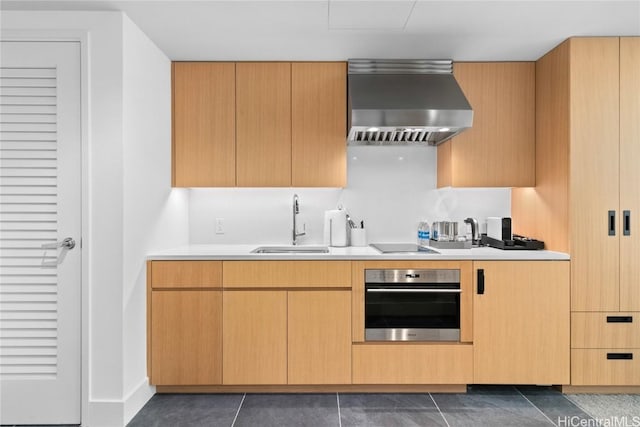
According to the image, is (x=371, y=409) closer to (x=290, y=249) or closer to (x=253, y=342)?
(x=253, y=342)

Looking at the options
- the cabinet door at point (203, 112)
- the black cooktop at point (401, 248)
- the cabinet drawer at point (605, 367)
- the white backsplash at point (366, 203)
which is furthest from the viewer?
the white backsplash at point (366, 203)

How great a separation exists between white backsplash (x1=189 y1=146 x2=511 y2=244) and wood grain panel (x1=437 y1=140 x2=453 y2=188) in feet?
0.20

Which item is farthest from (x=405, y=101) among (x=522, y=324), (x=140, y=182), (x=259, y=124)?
(x=140, y=182)

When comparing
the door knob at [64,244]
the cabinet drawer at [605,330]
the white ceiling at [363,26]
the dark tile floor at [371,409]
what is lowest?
the dark tile floor at [371,409]

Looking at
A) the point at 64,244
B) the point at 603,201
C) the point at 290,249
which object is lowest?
the point at 290,249

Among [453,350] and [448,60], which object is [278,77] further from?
[453,350]

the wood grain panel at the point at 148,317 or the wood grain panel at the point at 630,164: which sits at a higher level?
the wood grain panel at the point at 630,164

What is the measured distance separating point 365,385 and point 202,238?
1685 mm

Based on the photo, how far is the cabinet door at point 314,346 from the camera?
8.31ft

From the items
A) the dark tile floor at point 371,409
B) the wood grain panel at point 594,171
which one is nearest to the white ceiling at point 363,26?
the wood grain panel at point 594,171

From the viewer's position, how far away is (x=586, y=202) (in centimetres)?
254

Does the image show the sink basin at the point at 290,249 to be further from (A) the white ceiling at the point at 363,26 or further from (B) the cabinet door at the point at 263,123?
(A) the white ceiling at the point at 363,26

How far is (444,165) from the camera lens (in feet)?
10.2

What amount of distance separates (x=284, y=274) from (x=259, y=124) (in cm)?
112
